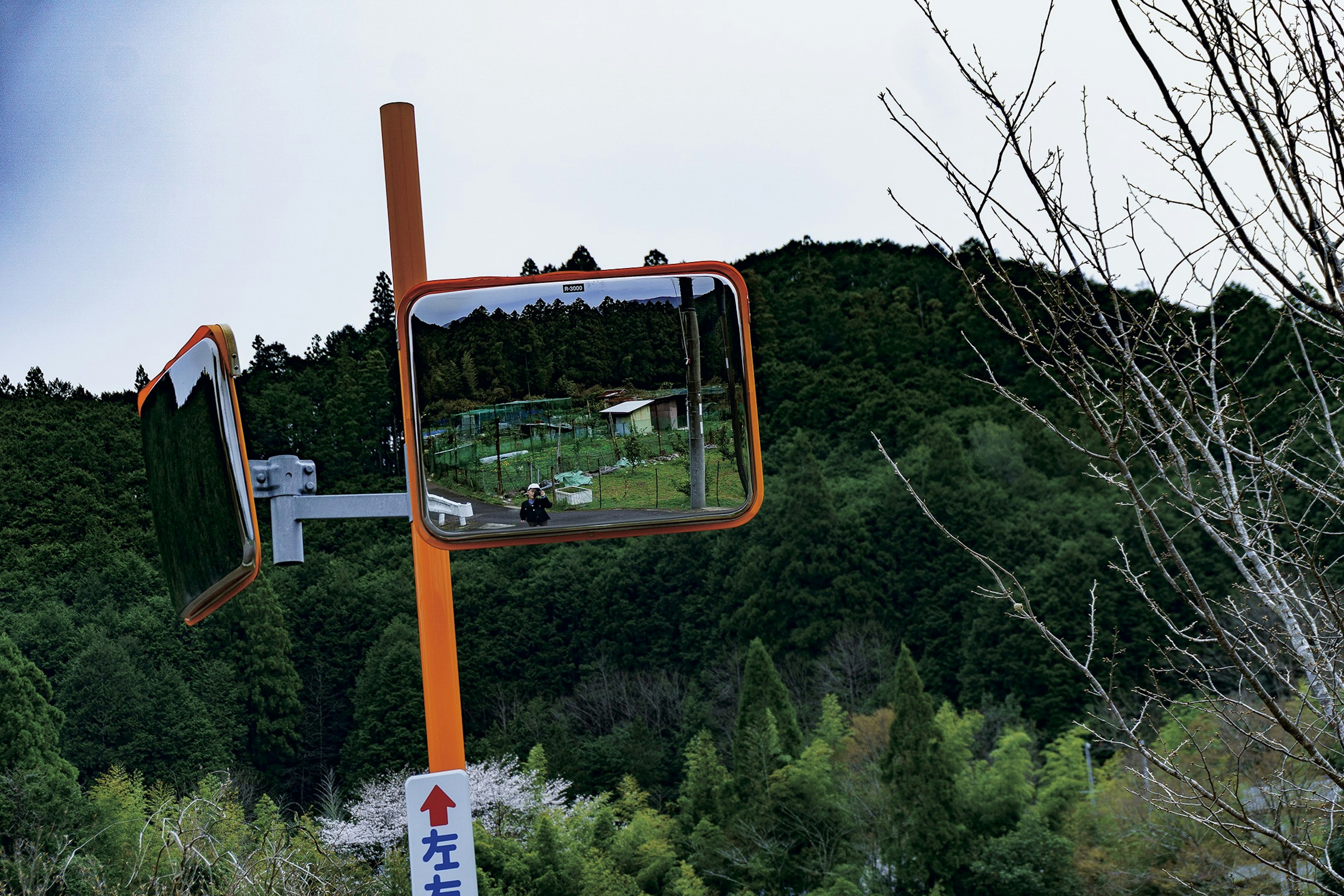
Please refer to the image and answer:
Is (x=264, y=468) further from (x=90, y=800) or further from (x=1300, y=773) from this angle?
(x=90, y=800)

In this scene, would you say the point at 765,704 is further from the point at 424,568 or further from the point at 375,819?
the point at 424,568

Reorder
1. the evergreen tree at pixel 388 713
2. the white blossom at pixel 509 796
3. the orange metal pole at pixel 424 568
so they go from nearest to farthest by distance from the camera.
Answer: the orange metal pole at pixel 424 568 → the white blossom at pixel 509 796 → the evergreen tree at pixel 388 713

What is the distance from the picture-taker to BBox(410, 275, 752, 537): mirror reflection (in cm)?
152

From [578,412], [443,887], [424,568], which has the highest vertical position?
[578,412]

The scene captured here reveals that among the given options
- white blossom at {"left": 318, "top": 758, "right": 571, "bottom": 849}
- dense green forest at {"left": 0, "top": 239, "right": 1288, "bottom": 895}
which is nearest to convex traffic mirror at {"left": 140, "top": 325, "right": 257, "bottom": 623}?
white blossom at {"left": 318, "top": 758, "right": 571, "bottom": 849}

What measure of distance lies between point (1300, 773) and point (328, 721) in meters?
23.3

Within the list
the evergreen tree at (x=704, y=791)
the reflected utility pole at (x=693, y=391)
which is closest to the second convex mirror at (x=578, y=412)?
the reflected utility pole at (x=693, y=391)

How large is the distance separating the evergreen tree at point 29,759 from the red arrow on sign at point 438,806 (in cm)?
2193

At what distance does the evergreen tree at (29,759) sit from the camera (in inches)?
831

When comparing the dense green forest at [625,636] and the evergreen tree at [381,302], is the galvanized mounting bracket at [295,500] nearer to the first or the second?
the dense green forest at [625,636]

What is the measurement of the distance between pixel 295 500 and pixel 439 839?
1.85 feet

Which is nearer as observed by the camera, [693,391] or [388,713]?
[693,391]

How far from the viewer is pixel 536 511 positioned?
1.56 meters

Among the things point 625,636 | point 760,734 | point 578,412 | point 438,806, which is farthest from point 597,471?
point 625,636
